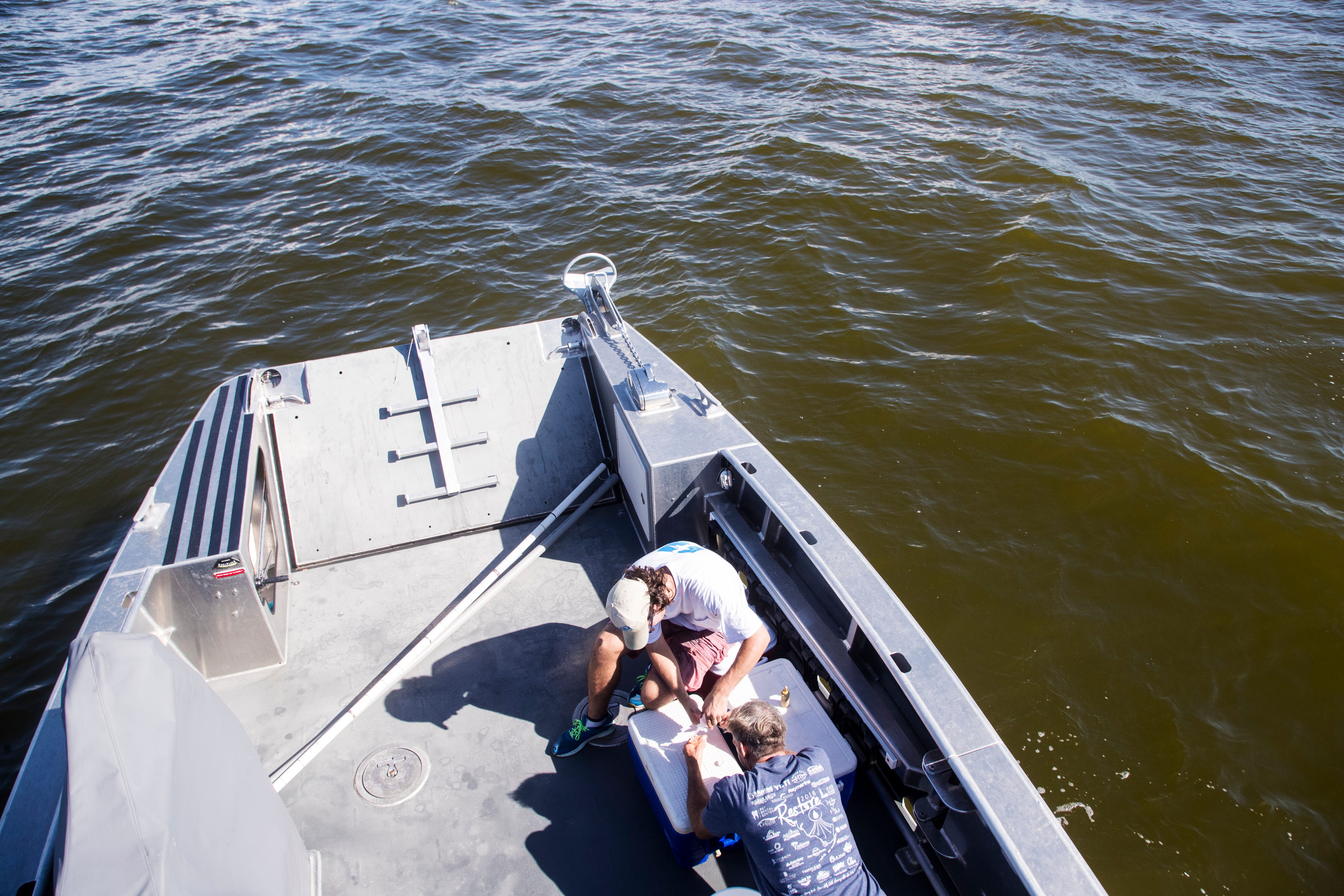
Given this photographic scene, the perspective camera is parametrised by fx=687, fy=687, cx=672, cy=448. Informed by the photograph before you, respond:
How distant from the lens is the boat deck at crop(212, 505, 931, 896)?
3047 millimetres

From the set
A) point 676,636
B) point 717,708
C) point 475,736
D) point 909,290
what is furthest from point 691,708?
point 909,290

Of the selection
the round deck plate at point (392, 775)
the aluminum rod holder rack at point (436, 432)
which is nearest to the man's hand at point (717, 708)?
the round deck plate at point (392, 775)

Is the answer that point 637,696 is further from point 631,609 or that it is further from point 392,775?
point 392,775

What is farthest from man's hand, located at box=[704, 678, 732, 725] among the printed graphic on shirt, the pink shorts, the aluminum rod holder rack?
the aluminum rod holder rack

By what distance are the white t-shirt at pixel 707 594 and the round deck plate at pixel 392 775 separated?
4.57 feet

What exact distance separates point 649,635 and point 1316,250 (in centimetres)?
1192

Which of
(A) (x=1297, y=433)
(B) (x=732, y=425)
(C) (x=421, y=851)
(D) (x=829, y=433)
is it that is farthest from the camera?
(D) (x=829, y=433)

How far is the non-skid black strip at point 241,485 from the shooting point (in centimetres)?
363

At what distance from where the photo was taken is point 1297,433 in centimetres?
741

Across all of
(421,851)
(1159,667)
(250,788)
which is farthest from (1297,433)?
(250,788)

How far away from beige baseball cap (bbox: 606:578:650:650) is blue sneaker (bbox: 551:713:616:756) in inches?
29.1

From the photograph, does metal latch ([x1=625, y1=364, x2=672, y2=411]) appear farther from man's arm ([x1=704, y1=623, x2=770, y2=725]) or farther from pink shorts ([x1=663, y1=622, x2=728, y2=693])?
man's arm ([x1=704, y1=623, x2=770, y2=725])

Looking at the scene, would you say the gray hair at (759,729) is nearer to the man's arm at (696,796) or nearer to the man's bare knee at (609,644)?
the man's arm at (696,796)

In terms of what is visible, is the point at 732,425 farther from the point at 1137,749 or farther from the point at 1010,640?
the point at 1137,749
